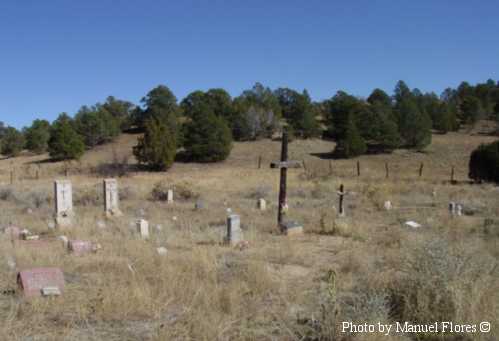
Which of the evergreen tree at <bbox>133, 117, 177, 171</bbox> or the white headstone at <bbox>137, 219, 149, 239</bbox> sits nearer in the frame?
the white headstone at <bbox>137, 219, 149, 239</bbox>

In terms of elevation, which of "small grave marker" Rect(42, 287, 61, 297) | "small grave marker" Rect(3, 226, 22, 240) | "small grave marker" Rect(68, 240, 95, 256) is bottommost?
"small grave marker" Rect(3, 226, 22, 240)

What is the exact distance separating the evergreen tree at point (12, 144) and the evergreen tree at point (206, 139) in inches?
1077

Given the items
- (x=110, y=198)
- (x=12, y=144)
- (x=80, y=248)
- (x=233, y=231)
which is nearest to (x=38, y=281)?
(x=80, y=248)

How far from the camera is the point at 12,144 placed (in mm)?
54969

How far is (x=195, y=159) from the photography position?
4097 cm

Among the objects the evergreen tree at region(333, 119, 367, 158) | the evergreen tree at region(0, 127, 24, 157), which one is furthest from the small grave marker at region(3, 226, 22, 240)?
the evergreen tree at region(0, 127, 24, 157)

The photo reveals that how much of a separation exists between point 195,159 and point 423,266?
122ft

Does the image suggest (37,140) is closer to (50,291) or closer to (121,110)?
(121,110)

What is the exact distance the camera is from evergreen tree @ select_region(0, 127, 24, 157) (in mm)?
55094

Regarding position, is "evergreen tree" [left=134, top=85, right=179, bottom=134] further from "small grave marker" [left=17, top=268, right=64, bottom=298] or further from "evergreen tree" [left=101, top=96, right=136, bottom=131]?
"small grave marker" [left=17, top=268, right=64, bottom=298]

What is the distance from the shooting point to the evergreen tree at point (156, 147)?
113 ft

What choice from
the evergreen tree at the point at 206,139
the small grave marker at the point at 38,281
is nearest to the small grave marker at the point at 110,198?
the small grave marker at the point at 38,281

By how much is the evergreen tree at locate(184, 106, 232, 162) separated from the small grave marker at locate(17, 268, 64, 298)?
34.7 meters

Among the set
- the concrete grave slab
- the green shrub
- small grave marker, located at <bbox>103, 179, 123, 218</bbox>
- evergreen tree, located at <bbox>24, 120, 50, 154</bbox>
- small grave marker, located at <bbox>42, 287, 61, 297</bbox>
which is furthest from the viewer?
evergreen tree, located at <bbox>24, 120, 50, 154</bbox>
